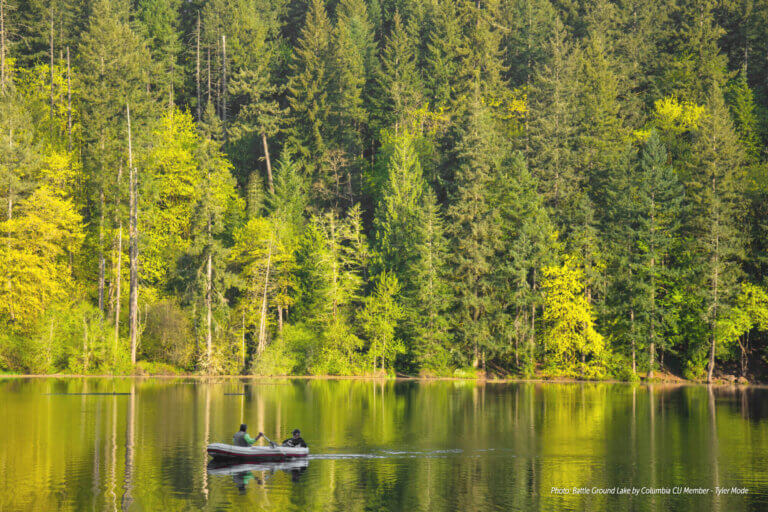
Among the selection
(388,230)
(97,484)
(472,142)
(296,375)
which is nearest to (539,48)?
(472,142)

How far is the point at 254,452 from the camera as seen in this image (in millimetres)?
40094

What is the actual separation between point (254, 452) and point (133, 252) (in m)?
52.9

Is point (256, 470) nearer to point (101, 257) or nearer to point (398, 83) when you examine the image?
point (101, 257)

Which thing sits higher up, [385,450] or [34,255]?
[34,255]

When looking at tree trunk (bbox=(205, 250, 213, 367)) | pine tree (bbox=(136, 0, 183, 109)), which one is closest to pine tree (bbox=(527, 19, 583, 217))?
tree trunk (bbox=(205, 250, 213, 367))

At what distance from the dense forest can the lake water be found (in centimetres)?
1637

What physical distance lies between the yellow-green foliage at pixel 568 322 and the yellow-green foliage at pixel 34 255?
49.1m

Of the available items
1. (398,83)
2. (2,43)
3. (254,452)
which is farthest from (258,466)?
(2,43)

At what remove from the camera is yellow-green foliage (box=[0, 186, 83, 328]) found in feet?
268

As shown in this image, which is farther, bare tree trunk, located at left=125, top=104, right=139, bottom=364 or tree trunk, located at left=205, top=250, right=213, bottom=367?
bare tree trunk, located at left=125, top=104, right=139, bottom=364

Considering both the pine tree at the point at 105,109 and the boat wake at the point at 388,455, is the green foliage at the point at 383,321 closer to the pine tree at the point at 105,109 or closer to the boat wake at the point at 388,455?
the pine tree at the point at 105,109

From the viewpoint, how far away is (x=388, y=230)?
313 ft

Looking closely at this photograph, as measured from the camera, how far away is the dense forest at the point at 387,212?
8581 centimetres

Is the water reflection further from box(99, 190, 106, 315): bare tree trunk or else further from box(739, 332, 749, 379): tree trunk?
box(739, 332, 749, 379): tree trunk
